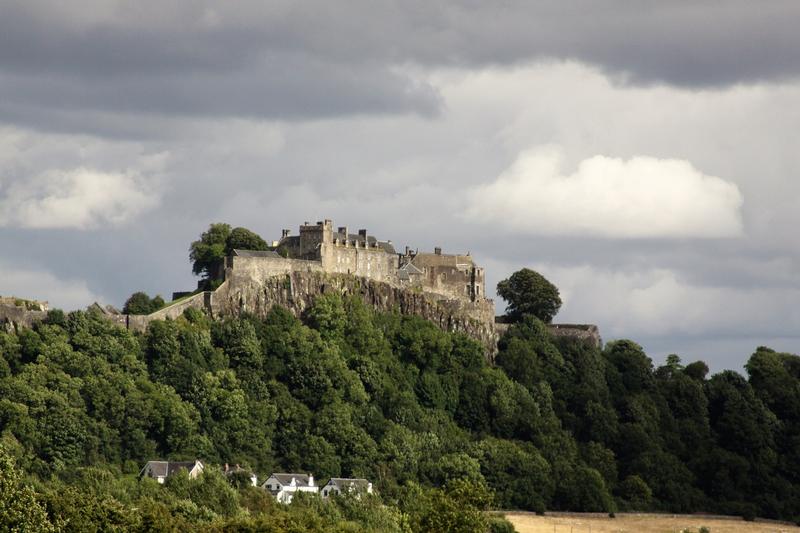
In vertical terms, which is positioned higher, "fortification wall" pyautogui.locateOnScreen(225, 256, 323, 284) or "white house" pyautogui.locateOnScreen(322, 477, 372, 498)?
"fortification wall" pyautogui.locateOnScreen(225, 256, 323, 284)

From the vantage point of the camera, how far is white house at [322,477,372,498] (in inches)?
4993

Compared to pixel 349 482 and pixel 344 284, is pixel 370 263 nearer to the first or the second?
pixel 344 284

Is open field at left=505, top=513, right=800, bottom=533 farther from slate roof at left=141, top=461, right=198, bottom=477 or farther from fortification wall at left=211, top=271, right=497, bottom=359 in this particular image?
slate roof at left=141, top=461, right=198, bottom=477

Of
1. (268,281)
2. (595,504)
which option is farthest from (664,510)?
(268,281)

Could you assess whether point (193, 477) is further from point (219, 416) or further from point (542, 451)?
point (542, 451)

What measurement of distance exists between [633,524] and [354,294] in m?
24.2

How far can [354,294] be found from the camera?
483ft

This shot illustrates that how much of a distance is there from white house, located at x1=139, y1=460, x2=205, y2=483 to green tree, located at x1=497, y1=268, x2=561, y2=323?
40404 mm

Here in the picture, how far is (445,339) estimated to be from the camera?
5925 inches

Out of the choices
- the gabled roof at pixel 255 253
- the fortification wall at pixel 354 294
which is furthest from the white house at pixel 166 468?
the gabled roof at pixel 255 253

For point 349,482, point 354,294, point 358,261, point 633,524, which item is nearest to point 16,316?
point 349,482

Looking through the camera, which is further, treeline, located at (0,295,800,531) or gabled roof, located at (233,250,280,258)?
gabled roof, located at (233,250,280,258)

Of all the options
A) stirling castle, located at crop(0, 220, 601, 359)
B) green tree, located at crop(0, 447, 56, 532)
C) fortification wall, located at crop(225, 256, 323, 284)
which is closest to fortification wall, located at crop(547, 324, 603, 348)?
stirling castle, located at crop(0, 220, 601, 359)

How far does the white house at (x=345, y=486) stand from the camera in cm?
12681
